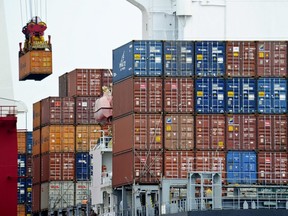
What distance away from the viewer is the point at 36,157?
4117 inches

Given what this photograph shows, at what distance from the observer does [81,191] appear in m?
101

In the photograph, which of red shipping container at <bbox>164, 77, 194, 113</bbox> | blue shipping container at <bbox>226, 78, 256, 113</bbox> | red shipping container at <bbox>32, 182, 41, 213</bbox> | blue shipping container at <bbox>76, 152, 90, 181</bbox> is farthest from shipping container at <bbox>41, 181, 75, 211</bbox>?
blue shipping container at <bbox>226, 78, 256, 113</bbox>

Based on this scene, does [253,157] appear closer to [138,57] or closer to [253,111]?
[253,111]

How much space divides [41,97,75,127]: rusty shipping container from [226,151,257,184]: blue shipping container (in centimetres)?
2225

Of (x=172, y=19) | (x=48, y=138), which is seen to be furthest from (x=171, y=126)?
(x=48, y=138)

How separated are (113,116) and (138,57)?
4.45m

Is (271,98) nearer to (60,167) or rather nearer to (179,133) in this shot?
(179,133)

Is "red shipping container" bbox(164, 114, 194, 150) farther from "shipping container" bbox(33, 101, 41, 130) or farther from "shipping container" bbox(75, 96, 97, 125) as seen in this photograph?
"shipping container" bbox(33, 101, 41, 130)

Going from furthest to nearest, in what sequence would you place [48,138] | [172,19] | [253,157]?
[48,138] → [172,19] → [253,157]

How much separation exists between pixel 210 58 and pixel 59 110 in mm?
20963

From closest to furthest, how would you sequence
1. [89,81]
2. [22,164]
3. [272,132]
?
[272,132] < [89,81] < [22,164]

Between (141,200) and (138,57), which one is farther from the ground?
(138,57)

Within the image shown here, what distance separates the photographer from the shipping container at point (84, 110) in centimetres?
10062

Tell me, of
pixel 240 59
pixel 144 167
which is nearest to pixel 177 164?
pixel 144 167
